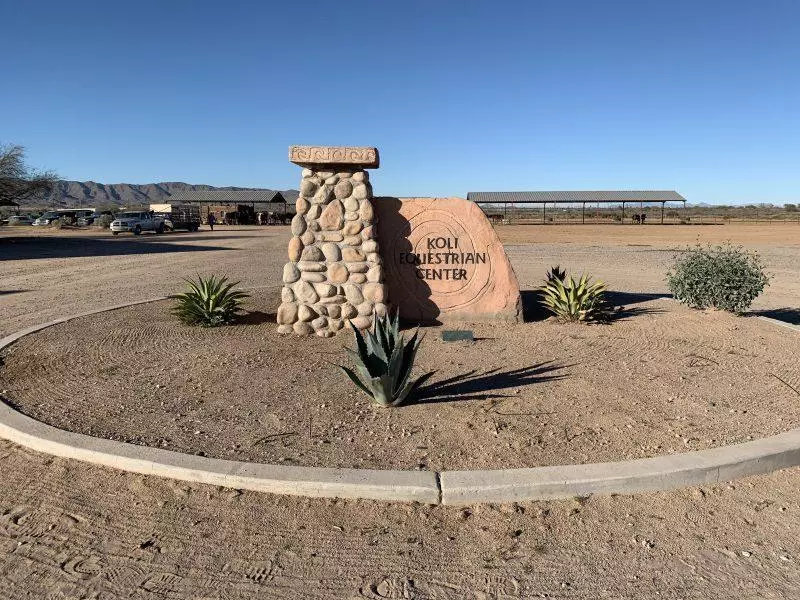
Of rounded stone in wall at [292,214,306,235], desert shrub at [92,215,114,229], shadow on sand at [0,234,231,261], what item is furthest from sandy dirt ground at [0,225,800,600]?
desert shrub at [92,215,114,229]

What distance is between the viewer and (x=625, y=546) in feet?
11.1

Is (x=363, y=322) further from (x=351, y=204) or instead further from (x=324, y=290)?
(x=351, y=204)

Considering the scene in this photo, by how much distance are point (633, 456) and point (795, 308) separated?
8.47 meters

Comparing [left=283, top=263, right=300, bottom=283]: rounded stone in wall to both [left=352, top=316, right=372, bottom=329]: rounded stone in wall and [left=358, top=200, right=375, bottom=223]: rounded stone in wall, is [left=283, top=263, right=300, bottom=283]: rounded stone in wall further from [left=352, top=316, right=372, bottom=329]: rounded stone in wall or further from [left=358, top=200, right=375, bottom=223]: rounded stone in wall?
[left=358, top=200, right=375, bottom=223]: rounded stone in wall

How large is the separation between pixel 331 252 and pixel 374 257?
549 millimetres

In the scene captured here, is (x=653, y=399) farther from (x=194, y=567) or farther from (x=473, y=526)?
(x=194, y=567)

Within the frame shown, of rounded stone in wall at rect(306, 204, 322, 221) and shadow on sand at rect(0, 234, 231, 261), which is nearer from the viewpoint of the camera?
rounded stone in wall at rect(306, 204, 322, 221)

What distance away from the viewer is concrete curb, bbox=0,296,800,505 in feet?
12.6

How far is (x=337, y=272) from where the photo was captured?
8.12 meters

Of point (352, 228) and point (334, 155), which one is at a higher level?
point (334, 155)

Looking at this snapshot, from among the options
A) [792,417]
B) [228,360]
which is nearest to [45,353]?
[228,360]

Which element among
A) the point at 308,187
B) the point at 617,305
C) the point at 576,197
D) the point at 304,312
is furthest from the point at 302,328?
the point at 576,197

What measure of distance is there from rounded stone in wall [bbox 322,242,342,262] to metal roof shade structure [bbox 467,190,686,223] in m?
57.9

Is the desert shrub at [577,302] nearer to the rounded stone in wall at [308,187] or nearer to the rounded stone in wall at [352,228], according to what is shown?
the rounded stone in wall at [352,228]
